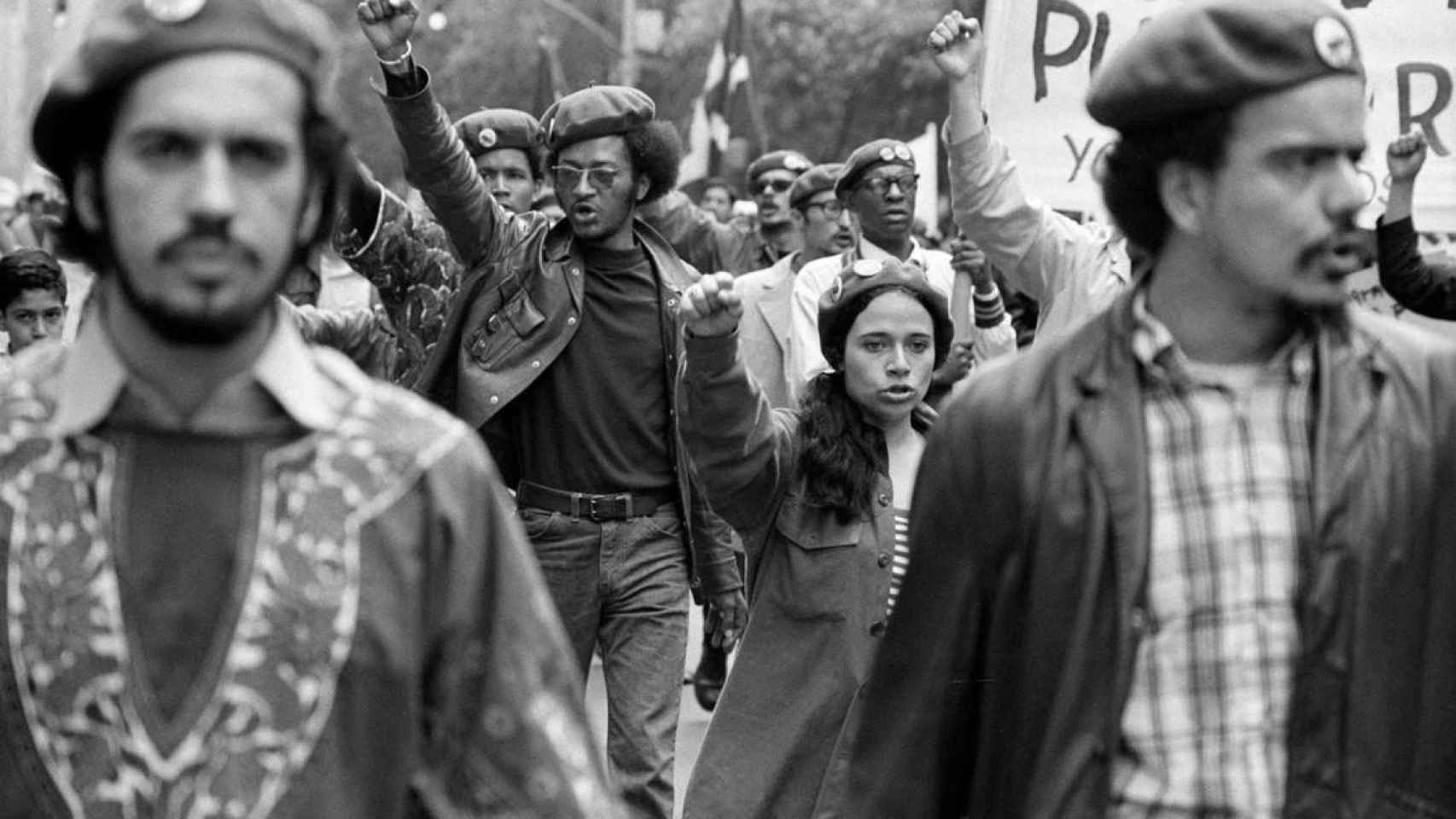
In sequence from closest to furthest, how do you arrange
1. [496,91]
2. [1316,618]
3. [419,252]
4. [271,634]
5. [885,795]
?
[271,634], [1316,618], [885,795], [419,252], [496,91]

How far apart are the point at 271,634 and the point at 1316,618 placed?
4.53ft

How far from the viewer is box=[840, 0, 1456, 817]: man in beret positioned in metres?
3.48

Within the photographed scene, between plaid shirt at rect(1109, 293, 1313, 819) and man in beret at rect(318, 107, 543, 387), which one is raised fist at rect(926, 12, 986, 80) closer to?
man in beret at rect(318, 107, 543, 387)

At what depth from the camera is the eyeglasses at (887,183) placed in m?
9.80

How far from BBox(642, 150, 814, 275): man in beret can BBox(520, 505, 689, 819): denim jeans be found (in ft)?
17.5

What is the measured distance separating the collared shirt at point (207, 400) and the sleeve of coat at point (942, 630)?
3.30 ft

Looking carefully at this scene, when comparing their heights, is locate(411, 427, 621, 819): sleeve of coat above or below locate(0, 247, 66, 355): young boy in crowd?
above

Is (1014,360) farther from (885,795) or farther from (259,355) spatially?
(259,355)

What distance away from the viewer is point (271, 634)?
2.93 metres

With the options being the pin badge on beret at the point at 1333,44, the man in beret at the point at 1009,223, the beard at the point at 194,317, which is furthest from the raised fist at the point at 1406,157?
the beard at the point at 194,317

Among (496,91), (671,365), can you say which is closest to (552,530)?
(671,365)

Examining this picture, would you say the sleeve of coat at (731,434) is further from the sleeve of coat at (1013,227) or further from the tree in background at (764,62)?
the tree in background at (764,62)

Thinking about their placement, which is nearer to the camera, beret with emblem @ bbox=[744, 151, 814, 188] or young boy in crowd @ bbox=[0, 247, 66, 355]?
Answer: young boy in crowd @ bbox=[0, 247, 66, 355]

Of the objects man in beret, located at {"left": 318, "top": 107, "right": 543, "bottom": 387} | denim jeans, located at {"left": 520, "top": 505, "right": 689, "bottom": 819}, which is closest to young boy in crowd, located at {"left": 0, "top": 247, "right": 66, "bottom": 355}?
man in beret, located at {"left": 318, "top": 107, "right": 543, "bottom": 387}
